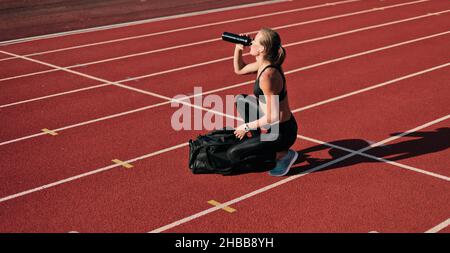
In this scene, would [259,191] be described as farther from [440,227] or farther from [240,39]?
[440,227]

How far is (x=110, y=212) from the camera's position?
550cm

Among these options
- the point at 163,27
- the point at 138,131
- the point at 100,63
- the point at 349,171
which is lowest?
the point at 349,171

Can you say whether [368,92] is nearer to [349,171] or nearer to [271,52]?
[349,171]

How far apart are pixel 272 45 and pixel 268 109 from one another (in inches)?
26.0

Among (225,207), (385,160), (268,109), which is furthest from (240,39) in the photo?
(385,160)

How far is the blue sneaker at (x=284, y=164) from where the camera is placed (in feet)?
20.4

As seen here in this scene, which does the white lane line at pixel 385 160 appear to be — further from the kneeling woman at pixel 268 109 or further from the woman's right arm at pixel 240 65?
the woman's right arm at pixel 240 65

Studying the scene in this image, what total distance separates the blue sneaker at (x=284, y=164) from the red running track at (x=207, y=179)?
0.28 ft

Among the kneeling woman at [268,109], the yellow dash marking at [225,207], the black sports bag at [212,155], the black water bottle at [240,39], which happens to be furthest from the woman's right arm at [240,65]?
the yellow dash marking at [225,207]

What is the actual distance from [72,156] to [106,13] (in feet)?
35.9

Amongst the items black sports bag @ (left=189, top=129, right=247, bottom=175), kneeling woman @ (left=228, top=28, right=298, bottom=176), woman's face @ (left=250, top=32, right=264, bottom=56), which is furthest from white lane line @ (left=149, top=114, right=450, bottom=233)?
woman's face @ (left=250, top=32, right=264, bottom=56)

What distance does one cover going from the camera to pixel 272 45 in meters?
5.82

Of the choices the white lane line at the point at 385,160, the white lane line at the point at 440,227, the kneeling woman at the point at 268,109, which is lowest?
the white lane line at the point at 440,227

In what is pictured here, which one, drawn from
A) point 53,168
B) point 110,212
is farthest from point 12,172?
point 110,212
